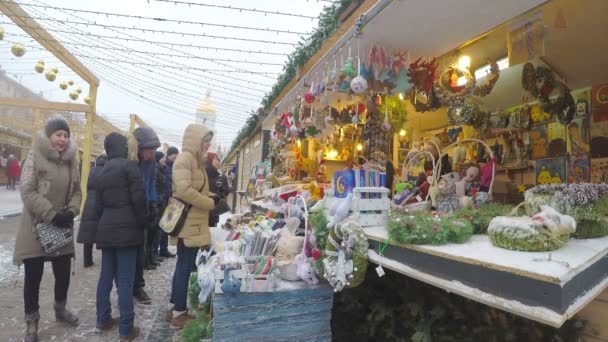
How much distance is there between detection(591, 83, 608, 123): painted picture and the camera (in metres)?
4.66

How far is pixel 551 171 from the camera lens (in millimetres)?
5133

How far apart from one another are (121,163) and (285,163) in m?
3.92

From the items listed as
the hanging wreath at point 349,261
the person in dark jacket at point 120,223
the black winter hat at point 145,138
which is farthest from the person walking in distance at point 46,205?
the hanging wreath at point 349,261

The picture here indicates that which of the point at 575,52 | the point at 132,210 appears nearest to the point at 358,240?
the point at 132,210

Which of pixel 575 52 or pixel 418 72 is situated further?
pixel 575 52

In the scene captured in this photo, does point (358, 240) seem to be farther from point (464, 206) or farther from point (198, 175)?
point (198, 175)

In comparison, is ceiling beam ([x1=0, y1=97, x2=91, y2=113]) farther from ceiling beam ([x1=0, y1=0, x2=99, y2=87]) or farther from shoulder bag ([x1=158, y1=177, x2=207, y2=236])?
shoulder bag ([x1=158, y1=177, x2=207, y2=236])

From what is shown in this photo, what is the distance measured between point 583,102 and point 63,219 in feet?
22.0

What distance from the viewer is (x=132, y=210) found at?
2.66 meters

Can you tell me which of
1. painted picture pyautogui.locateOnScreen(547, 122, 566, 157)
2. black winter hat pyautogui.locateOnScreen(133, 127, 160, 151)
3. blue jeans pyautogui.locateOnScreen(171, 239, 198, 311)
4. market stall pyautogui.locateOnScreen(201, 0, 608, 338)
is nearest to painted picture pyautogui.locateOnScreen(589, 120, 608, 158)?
market stall pyautogui.locateOnScreen(201, 0, 608, 338)

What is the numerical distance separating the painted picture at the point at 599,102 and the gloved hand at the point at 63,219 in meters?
6.59

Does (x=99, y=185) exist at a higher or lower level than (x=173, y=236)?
higher

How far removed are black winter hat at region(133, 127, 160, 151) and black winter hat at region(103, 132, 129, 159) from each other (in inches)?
13.5

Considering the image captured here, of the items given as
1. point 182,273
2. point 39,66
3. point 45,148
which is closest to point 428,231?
point 182,273
